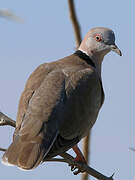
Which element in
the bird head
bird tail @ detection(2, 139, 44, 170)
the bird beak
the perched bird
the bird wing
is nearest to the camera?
bird tail @ detection(2, 139, 44, 170)

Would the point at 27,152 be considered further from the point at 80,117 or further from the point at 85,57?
the point at 85,57

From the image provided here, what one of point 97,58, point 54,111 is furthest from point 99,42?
point 54,111

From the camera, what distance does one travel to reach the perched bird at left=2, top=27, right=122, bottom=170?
14.7 feet

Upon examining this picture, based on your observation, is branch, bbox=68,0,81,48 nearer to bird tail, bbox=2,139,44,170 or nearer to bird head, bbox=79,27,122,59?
bird tail, bbox=2,139,44,170

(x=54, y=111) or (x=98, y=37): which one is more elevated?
(x=98, y=37)

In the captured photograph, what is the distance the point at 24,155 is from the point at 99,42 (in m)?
2.57

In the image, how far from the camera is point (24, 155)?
4414mm

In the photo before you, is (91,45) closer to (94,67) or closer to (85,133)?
(94,67)

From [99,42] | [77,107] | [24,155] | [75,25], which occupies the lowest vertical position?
[24,155]

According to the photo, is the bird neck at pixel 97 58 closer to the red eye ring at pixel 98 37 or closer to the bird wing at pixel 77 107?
the red eye ring at pixel 98 37

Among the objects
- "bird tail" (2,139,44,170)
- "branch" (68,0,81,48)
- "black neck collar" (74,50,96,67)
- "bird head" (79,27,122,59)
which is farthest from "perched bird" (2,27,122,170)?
"branch" (68,0,81,48)

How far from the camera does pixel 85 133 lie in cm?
512

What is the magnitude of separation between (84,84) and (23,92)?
2.29 feet

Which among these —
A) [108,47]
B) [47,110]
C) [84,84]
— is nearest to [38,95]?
[47,110]
